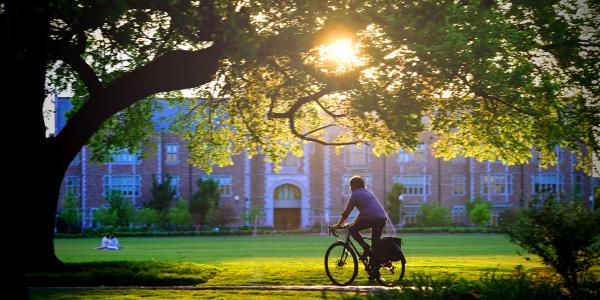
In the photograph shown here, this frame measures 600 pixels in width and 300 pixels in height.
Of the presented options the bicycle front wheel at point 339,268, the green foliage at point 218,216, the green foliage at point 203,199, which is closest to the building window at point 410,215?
the green foliage at point 218,216

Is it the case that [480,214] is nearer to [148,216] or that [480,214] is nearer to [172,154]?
[148,216]

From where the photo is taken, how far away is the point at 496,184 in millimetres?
59312

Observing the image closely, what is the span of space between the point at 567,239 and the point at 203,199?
48125 mm

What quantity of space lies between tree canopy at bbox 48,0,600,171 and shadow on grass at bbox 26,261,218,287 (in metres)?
3.50

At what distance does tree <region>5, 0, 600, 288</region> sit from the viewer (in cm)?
1178

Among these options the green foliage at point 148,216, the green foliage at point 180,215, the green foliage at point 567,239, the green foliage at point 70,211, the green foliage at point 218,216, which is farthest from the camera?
the green foliage at point 218,216

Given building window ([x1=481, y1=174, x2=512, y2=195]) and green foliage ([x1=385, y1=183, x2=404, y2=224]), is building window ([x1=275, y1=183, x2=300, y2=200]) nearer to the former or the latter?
green foliage ([x1=385, y1=183, x2=404, y2=224])

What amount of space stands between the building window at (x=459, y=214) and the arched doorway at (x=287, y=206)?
13.4m

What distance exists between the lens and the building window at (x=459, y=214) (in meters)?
59.1

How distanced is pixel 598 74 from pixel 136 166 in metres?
48.8

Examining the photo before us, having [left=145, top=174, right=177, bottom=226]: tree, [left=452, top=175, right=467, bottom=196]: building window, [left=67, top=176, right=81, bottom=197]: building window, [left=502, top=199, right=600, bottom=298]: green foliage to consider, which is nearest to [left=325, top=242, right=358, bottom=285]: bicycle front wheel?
[left=502, top=199, right=600, bottom=298]: green foliage

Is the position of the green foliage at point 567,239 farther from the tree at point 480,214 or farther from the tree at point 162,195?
the tree at point 162,195

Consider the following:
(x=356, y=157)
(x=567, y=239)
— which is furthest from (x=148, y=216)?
(x=567, y=239)

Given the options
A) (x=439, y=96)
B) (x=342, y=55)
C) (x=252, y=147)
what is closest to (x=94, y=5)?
(x=342, y=55)
